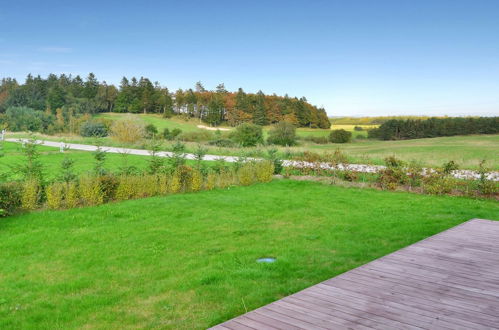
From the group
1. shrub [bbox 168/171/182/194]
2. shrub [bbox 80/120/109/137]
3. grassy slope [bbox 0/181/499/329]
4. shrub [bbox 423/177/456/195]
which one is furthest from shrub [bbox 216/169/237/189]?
shrub [bbox 80/120/109/137]

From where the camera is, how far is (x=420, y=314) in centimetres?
263

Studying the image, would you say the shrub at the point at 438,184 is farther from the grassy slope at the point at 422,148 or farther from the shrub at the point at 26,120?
the shrub at the point at 26,120

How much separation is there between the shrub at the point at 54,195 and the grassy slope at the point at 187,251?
1.47 ft

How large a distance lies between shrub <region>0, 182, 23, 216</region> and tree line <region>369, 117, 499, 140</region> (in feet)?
127

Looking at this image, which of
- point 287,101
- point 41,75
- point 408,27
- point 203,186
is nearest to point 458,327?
point 203,186

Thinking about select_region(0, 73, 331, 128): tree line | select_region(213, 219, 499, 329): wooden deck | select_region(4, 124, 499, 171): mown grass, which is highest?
select_region(0, 73, 331, 128): tree line

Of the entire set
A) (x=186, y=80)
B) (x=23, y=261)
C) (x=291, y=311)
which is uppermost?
(x=186, y=80)

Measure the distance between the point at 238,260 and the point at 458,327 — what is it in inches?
123

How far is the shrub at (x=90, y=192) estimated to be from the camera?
8.70 m

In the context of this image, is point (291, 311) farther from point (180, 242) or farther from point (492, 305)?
point (180, 242)

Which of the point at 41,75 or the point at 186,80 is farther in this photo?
the point at 41,75

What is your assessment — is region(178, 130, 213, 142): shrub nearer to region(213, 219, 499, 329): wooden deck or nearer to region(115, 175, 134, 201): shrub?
region(115, 175, 134, 201): shrub

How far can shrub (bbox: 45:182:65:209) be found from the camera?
823cm

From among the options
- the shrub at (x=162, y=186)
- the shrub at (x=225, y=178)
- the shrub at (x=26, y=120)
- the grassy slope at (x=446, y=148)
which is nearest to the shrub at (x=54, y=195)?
the shrub at (x=162, y=186)
